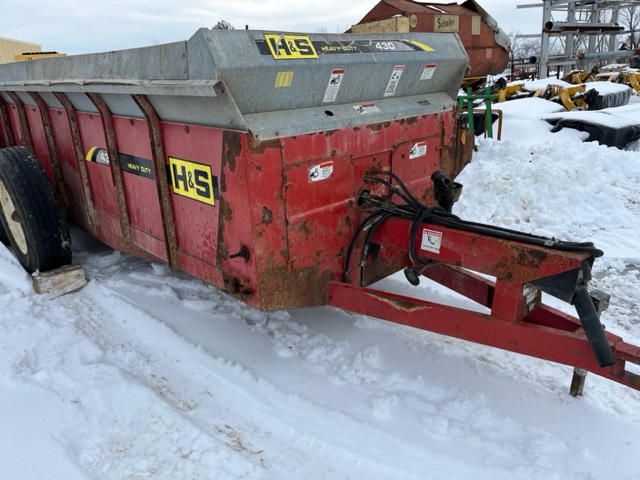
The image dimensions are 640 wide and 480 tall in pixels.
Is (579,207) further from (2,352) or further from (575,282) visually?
(2,352)

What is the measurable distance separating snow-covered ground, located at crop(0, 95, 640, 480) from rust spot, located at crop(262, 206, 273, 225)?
0.89m

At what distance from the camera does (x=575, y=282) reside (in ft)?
7.06

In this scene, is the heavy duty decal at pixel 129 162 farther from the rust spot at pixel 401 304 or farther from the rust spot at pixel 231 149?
the rust spot at pixel 401 304

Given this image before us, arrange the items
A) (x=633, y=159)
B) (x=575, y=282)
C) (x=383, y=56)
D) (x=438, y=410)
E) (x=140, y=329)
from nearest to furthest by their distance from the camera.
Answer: (x=575, y=282)
(x=438, y=410)
(x=383, y=56)
(x=140, y=329)
(x=633, y=159)

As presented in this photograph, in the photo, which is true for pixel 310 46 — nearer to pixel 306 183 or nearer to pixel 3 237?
pixel 306 183

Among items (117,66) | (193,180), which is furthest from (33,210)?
(193,180)

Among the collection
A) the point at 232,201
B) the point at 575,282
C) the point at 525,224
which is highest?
the point at 232,201

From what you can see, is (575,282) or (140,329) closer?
(575,282)

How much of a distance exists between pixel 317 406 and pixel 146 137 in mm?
1948

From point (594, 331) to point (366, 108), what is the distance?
1775 mm

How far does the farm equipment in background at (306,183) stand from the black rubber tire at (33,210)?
0.04 feet

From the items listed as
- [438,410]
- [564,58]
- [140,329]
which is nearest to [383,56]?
[438,410]

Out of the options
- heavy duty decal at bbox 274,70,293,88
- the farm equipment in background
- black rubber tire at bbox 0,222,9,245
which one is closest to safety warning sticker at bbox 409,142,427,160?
the farm equipment in background

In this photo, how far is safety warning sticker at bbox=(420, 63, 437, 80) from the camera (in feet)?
11.2
